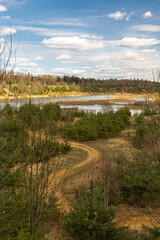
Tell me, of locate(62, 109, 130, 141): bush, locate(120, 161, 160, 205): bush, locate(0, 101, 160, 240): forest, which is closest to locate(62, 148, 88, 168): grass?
locate(0, 101, 160, 240): forest

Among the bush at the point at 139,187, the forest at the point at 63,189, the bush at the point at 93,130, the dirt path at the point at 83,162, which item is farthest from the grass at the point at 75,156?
the bush at the point at 139,187

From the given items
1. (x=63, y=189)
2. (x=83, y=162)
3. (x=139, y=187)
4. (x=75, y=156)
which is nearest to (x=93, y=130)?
(x=75, y=156)

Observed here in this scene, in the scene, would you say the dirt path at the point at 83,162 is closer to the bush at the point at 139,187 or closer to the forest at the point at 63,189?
the forest at the point at 63,189

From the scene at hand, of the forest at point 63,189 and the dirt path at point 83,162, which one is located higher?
the forest at point 63,189

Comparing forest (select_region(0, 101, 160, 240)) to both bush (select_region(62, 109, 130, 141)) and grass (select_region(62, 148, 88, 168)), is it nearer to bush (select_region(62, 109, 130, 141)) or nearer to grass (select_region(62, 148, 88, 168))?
grass (select_region(62, 148, 88, 168))

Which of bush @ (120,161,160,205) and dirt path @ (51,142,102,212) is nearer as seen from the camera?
bush @ (120,161,160,205)

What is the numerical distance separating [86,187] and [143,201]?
2385mm

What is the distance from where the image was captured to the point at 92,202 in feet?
14.6

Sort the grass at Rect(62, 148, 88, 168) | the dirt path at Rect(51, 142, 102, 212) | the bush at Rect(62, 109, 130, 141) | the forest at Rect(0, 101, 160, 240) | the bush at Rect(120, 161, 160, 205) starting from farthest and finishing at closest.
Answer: the bush at Rect(62, 109, 130, 141) → the grass at Rect(62, 148, 88, 168) → the dirt path at Rect(51, 142, 102, 212) → the bush at Rect(120, 161, 160, 205) → the forest at Rect(0, 101, 160, 240)

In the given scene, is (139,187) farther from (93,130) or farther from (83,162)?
(93,130)

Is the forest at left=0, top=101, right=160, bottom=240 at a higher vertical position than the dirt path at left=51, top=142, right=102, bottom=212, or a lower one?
higher

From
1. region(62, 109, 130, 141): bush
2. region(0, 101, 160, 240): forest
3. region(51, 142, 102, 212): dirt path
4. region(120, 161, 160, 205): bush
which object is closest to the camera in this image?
region(0, 101, 160, 240): forest

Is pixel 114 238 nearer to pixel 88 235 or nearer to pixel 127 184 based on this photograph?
pixel 88 235

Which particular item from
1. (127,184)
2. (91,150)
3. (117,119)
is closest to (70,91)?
(117,119)
